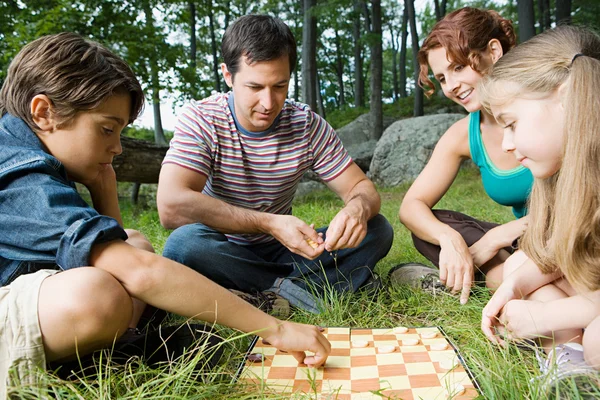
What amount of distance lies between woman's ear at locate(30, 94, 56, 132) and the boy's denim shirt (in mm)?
131

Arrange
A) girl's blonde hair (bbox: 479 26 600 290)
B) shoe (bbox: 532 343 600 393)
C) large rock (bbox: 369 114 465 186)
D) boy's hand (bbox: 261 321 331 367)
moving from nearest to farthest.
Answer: shoe (bbox: 532 343 600 393)
girl's blonde hair (bbox: 479 26 600 290)
boy's hand (bbox: 261 321 331 367)
large rock (bbox: 369 114 465 186)

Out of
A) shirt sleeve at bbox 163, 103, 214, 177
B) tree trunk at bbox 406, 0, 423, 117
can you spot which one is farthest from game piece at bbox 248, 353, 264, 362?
tree trunk at bbox 406, 0, 423, 117

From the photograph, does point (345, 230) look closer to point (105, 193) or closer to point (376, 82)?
point (105, 193)

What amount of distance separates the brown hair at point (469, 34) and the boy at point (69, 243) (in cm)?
149

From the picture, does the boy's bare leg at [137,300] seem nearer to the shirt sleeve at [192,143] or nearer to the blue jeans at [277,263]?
the blue jeans at [277,263]

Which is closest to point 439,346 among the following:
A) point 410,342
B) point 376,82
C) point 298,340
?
point 410,342

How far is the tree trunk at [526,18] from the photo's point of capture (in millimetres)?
7871

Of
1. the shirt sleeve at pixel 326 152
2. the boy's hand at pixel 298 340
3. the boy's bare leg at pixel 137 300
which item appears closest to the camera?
the boy's hand at pixel 298 340

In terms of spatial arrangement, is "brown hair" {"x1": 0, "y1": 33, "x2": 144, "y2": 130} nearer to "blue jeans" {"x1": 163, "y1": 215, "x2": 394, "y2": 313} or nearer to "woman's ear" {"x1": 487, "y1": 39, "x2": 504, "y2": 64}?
"blue jeans" {"x1": 163, "y1": 215, "x2": 394, "y2": 313}

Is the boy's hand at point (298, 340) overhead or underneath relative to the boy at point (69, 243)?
underneath

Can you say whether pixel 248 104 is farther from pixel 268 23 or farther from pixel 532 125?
pixel 532 125

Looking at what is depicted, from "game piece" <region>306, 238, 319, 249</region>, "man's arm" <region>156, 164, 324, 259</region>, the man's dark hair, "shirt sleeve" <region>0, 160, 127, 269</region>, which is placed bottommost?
"game piece" <region>306, 238, 319, 249</region>

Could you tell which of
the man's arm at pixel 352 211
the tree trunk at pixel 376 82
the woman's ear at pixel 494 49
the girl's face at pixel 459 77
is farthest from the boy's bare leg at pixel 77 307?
the tree trunk at pixel 376 82

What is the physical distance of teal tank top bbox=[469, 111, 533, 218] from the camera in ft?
7.88
